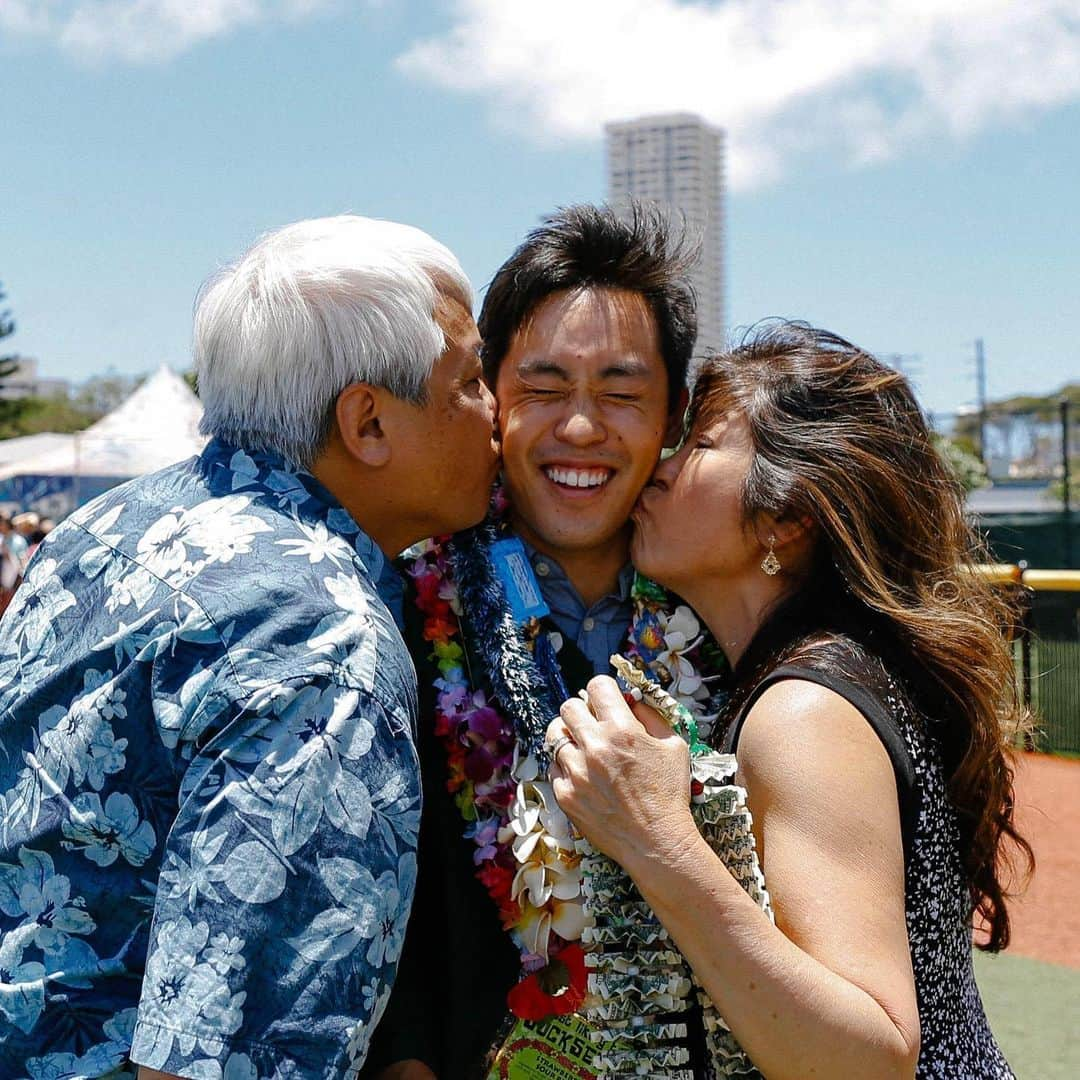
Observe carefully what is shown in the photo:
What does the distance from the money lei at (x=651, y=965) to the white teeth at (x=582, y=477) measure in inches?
29.4

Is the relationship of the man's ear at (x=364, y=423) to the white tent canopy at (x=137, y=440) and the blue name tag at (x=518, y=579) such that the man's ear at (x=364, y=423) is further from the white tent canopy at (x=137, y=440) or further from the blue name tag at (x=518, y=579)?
the white tent canopy at (x=137, y=440)

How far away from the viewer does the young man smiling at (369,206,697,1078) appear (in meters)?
2.73

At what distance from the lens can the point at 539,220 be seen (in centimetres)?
291

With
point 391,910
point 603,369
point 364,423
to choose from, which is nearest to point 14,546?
point 603,369

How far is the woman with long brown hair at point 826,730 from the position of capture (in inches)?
73.3

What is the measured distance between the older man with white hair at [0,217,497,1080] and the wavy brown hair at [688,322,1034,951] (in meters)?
0.80

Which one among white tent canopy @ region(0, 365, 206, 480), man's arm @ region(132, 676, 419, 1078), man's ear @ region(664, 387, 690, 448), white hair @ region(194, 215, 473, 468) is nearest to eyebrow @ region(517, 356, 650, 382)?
man's ear @ region(664, 387, 690, 448)

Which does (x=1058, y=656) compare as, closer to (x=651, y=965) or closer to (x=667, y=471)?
(x=667, y=471)

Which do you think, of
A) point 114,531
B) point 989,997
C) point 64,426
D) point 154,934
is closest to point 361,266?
point 114,531

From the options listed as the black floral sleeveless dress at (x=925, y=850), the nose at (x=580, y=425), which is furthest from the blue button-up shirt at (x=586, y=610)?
the black floral sleeveless dress at (x=925, y=850)

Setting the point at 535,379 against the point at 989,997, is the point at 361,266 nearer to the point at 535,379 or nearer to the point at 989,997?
the point at 535,379

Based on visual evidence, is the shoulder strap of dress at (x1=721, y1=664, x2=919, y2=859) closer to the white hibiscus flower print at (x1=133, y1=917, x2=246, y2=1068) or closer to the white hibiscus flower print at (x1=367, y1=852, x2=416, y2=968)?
the white hibiscus flower print at (x1=367, y1=852, x2=416, y2=968)

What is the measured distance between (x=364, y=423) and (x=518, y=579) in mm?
751

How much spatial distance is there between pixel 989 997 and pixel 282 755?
4.87 metres
